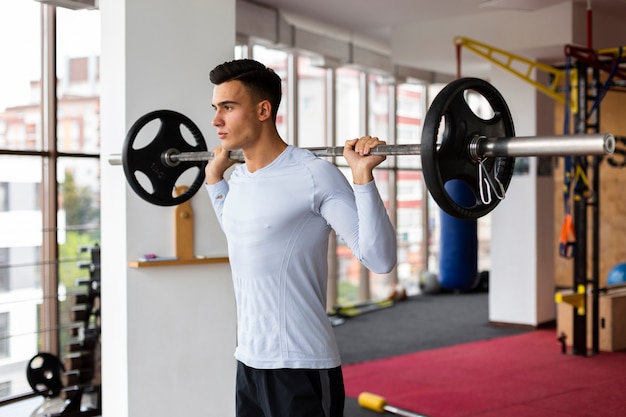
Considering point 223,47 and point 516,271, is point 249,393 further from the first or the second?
point 516,271

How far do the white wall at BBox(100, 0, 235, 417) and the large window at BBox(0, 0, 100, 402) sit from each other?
1.78 metres

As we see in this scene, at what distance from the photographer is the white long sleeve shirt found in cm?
206

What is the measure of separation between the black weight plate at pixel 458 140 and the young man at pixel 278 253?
29cm

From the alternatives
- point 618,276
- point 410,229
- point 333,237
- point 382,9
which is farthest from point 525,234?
point 410,229

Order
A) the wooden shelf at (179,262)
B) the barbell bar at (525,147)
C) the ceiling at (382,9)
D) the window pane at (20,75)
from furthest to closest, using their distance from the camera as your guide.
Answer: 1. the ceiling at (382,9)
2. the window pane at (20,75)
3. the wooden shelf at (179,262)
4. the barbell bar at (525,147)

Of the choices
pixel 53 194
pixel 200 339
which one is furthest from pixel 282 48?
pixel 200 339

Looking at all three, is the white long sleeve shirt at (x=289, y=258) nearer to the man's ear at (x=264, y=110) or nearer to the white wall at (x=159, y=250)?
the man's ear at (x=264, y=110)

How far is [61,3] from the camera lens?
13.1 feet

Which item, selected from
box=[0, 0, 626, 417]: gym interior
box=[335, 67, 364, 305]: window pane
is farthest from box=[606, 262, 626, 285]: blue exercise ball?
box=[335, 67, 364, 305]: window pane

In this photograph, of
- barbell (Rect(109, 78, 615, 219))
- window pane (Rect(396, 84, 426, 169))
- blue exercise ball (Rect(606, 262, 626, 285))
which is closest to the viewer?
barbell (Rect(109, 78, 615, 219))

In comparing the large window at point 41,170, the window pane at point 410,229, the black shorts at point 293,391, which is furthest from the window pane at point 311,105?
the black shorts at point 293,391

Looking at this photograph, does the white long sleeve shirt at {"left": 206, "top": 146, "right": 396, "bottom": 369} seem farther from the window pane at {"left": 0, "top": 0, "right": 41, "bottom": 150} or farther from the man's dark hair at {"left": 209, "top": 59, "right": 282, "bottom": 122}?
the window pane at {"left": 0, "top": 0, "right": 41, "bottom": 150}

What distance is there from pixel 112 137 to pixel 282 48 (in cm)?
411

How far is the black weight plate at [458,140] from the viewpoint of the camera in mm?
1732
